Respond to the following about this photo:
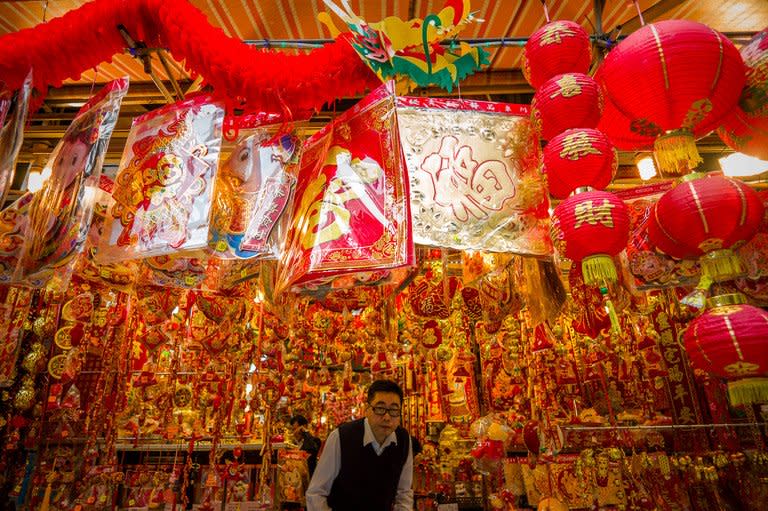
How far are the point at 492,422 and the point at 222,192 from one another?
292 centimetres

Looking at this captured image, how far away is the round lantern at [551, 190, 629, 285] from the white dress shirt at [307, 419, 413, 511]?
1.53 m

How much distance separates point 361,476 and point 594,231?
5.96ft

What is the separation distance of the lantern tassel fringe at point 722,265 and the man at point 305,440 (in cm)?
486

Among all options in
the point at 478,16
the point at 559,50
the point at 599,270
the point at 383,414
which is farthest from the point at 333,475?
the point at 478,16

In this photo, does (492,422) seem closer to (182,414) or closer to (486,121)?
(486,121)

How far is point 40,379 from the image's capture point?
16.8ft

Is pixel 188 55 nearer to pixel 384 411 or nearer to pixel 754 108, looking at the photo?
pixel 384 411

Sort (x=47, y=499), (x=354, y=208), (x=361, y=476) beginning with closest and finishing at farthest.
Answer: (x=354, y=208) → (x=361, y=476) → (x=47, y=499)

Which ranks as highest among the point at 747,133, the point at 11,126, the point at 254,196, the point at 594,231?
the point at 11,126

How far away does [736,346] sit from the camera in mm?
1670

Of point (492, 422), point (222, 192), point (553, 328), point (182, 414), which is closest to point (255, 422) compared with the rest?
point (182, 414)

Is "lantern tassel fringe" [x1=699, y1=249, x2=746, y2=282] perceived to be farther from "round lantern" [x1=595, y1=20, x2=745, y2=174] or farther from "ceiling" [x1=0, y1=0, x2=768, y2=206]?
"ceiling" [x1=0, y1=0, x2=768, y2=206]

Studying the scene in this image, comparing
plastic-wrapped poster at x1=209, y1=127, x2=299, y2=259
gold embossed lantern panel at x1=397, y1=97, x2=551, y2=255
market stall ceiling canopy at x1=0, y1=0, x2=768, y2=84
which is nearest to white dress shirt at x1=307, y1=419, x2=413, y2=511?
plastic-wrapped poster at x1=209, y1=127, x2=299, y2=259

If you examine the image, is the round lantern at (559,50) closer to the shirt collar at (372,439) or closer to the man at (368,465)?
the man at (368,465)
